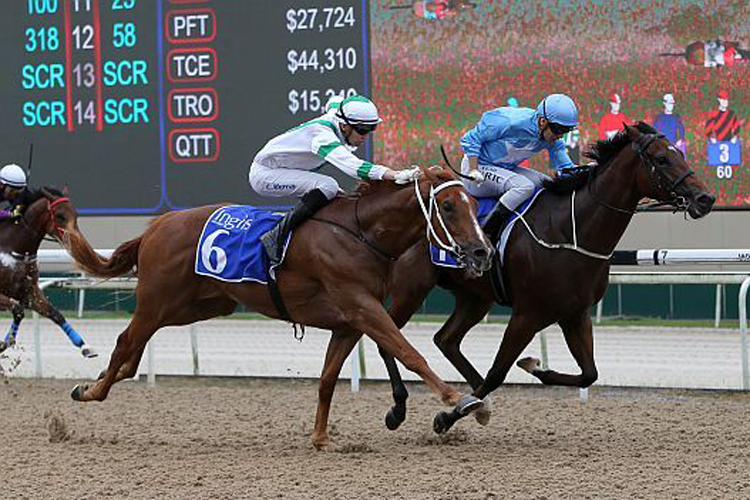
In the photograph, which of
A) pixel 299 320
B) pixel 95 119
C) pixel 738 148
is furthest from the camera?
pixel 95 119

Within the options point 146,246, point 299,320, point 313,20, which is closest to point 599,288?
point 299,320

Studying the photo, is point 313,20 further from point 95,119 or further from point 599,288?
point 599,288

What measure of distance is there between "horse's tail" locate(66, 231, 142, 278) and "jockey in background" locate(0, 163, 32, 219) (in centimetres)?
221

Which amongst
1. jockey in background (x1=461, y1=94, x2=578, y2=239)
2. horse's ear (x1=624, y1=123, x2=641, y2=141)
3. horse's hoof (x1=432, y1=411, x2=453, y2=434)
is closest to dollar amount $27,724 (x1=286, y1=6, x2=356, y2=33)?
jockey in background (x1=461, y1=94, x2=578, y2=239)

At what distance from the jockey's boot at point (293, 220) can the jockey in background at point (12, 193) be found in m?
3.21

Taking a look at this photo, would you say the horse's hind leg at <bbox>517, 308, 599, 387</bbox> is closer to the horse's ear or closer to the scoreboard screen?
the horse's ear

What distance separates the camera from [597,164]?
219 inches

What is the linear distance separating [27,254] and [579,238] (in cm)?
387

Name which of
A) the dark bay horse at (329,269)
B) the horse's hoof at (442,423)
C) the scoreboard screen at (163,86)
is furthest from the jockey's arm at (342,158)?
the scoreboard screen at (163,86)

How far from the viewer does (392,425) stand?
5.65 metres

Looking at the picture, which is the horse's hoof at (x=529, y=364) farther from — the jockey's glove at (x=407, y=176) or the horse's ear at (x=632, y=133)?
the jockey's glove at (x=407, y=176)

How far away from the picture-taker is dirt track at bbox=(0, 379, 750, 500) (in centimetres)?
447

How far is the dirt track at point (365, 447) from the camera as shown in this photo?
447cm

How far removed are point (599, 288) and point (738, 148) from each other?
4028mm
